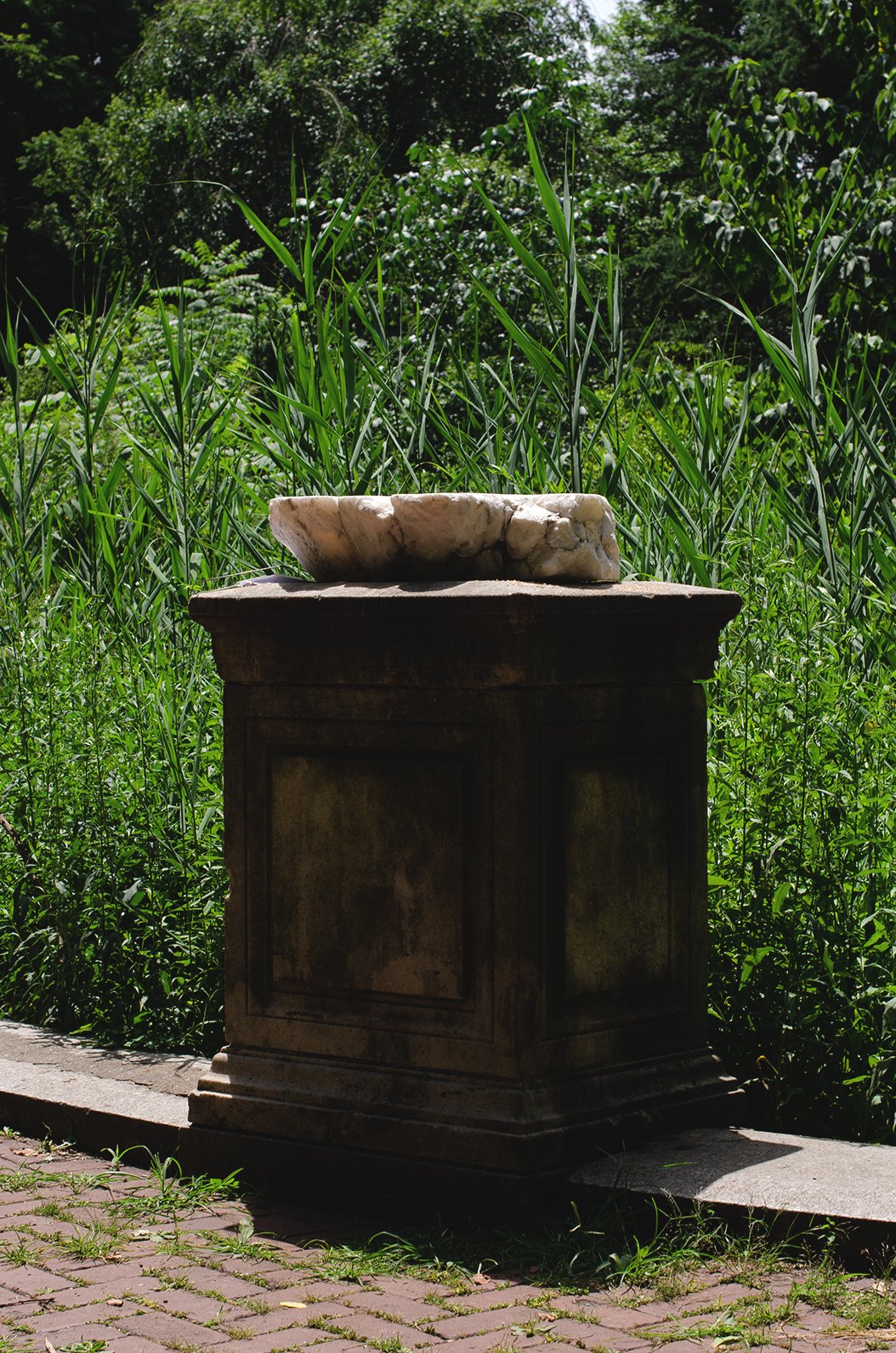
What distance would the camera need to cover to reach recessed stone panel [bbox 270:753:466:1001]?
11.7 feet

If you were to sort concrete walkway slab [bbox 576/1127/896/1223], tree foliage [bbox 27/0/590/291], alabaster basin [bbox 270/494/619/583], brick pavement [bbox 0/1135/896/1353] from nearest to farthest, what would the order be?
brick pavement [bbox 0/1135/896/1353]
concrete walkway slab [bbox 576/1127/896/1223]
alabaster basin [bbox 270/494/619/583]
tree foliage [bbox 27/0/590/291]

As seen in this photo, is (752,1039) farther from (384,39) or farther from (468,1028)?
(384,39)

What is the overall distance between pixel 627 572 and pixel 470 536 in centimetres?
151

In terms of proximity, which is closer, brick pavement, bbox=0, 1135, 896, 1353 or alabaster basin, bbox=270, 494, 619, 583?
brick pavement, bbox=0, 1135, 896, 1353

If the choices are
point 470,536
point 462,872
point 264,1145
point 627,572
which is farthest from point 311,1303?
point 627,572

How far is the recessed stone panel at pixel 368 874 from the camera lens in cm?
357

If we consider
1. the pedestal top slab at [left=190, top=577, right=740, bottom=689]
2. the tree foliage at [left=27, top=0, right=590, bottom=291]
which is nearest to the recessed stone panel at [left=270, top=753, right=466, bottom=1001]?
the pedestal top slab at [left=190, top=577, right=740, bottom=689]

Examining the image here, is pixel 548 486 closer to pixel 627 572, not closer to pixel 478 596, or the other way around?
pixel 627 572

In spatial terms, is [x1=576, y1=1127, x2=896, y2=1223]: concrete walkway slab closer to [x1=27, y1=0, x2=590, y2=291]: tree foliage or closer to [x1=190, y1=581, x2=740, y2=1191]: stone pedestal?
[x1=190, y1=581, x2=740, y2=1191]: stone pedestal

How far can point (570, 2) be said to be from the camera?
2772cm

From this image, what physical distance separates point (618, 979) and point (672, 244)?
25973mm

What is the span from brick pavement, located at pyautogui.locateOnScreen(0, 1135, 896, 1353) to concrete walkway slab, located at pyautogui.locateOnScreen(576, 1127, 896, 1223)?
0.15m

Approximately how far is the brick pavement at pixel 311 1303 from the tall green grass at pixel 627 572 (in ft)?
2.89

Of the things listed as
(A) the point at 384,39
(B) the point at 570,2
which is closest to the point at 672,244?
(B) the point at 570,2
